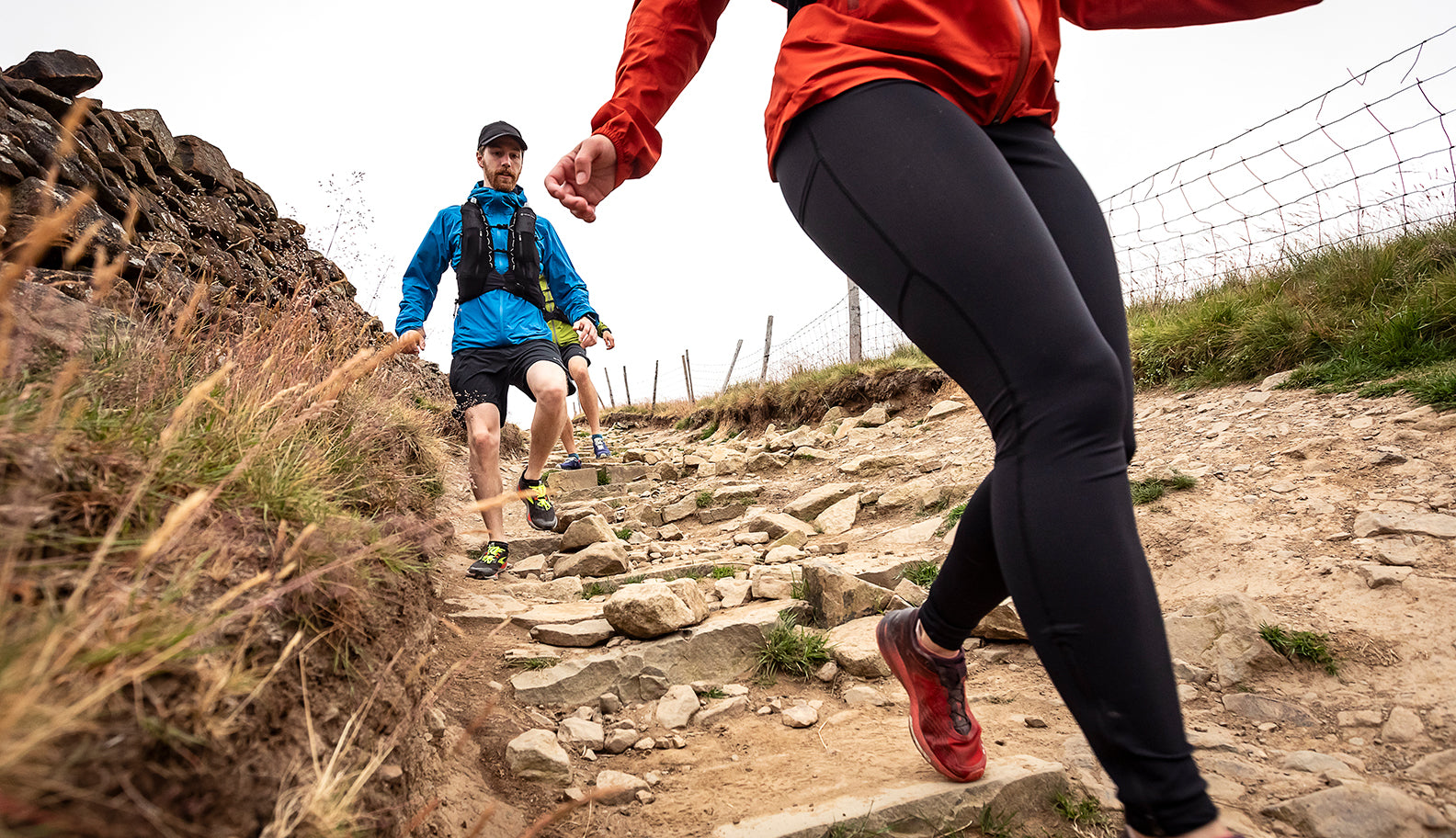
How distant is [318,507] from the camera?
166 cm

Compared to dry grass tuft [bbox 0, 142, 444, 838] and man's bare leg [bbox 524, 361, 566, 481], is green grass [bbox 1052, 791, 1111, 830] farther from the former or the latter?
man's bare leg [bbox 524, 361, 566, 481]

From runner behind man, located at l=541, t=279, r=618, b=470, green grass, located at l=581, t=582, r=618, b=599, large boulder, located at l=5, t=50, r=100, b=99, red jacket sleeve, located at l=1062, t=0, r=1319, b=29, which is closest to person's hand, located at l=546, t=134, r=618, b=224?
red jacket sleeve, located at l=1062, t=0, r=1319, b=29

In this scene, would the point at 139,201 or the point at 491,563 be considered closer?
the point at 491,563

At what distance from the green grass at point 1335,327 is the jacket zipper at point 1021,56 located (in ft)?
10.6

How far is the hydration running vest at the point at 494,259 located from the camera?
448cm

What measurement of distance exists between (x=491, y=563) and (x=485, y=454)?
2.01ft

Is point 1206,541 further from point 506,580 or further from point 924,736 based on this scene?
point 506,580

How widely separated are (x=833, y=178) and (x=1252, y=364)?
Answer: 4337 millimetres

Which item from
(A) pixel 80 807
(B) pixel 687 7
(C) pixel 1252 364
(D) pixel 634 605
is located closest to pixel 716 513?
(D) pixel 634 605

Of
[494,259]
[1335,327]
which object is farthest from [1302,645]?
[494,259]

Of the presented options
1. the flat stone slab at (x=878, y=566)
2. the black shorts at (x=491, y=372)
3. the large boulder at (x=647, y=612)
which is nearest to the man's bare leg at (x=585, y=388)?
the black shorts at (x=491, y=372)

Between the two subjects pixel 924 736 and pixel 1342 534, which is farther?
pixel 1342 534

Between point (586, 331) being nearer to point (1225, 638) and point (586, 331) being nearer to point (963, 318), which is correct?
point (1225, 638)

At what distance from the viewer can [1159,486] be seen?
345cm
